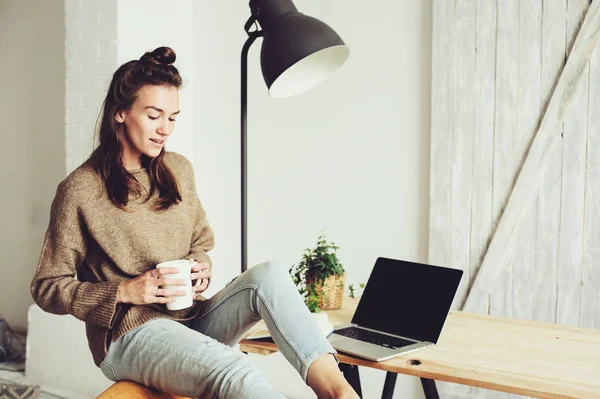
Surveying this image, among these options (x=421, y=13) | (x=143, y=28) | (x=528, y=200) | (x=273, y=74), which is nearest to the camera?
(x=273, y=74)

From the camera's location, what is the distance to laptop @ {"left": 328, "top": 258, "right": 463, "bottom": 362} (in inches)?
67.5

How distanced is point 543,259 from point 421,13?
3.88 ft

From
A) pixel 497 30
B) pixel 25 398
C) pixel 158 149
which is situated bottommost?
pixel 25 398

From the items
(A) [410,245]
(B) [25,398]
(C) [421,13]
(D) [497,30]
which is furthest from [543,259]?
(B) [25,398]

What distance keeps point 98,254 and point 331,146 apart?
1.42 meters

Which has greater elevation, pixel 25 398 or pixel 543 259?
pixel 543 259

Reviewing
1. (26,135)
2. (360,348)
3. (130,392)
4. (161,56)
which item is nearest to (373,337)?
(360,348)

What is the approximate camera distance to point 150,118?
1.77 meters

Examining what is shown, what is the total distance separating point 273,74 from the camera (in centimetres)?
178

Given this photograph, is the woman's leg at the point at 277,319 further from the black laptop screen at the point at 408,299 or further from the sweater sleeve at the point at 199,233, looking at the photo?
the black laptop screen at the point at 408,299

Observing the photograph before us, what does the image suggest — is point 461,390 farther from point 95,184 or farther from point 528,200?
point 95,184

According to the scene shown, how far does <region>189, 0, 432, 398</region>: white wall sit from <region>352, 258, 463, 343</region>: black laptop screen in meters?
0.80

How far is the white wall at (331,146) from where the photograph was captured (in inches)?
106

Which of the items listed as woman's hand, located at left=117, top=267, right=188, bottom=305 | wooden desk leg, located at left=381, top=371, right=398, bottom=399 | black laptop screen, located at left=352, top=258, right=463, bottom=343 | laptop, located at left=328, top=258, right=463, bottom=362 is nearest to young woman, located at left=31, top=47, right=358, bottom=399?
woman's hand, located at left=117, top=267, right=188, bottom=305
